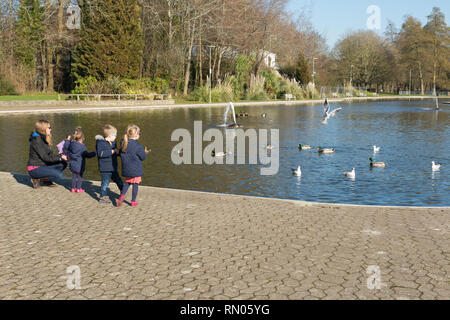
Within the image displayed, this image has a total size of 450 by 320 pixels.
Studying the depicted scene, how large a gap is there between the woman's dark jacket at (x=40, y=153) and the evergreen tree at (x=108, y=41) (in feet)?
123

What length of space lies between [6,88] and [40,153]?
38.9 meters

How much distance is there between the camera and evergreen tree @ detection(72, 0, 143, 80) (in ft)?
149

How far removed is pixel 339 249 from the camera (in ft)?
19.8

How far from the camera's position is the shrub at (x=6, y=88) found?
4353 cm

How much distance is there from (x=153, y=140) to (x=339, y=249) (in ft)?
45.0

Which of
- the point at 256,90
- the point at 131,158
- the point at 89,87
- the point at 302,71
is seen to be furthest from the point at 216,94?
the point at 131,158

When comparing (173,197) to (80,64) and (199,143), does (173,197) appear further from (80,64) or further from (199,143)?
(80,64)

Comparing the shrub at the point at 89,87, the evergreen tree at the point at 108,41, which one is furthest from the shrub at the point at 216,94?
the shrub at the point at 89,87

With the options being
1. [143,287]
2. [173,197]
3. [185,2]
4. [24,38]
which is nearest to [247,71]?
[185,2]

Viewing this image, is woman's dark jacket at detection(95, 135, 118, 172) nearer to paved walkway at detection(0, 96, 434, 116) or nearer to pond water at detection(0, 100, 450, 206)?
pond water at detection(0, 100, 450, 206)

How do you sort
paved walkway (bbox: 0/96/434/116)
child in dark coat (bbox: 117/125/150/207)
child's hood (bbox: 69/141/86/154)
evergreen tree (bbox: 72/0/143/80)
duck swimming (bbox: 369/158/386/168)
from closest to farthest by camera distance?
1. child in dark coat (bbox: 117/125/150/207)
2. child's hood (bbox: 69/141/86/154)
3. duck swimming (bbox: 369/158/386/168)
4. paved walkway (bbox: 0/96/434/116)
5. evergreen tree (bbox: 72/0/143/80)

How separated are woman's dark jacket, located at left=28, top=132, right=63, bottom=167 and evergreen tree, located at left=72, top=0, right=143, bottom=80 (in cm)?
3762

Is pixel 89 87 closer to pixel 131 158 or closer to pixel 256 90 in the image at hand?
pixel 256 90

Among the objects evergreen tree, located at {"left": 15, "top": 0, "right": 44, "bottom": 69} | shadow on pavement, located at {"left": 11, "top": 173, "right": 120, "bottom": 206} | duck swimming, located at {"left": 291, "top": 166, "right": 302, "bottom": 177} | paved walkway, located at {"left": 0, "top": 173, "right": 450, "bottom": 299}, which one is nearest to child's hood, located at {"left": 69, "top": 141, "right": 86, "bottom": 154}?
shadow on pavement, located at {"left": 11, "top": 173, "right": 120, "bottom": 206}
